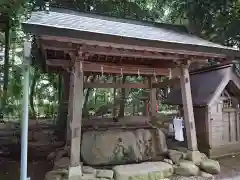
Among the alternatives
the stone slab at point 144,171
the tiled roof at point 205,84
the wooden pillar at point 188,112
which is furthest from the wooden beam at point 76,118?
the tiled roof at point 205,84

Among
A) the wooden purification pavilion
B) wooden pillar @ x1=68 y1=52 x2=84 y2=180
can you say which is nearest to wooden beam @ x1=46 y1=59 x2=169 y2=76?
the wooden purification pavilion

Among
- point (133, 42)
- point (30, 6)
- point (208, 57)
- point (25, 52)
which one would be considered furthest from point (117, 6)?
point (25, 52)

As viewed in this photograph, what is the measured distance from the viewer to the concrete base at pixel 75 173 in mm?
4255

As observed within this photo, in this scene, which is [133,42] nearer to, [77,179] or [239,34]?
[77,179]

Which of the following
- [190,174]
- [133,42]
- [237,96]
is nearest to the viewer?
[133,42]

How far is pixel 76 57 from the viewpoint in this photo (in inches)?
177

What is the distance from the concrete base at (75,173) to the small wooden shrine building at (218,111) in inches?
161

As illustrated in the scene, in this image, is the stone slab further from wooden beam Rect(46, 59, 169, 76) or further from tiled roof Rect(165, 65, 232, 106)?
tiled roof Rect(165, 65, 232, 106)

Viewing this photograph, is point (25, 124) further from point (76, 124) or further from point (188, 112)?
point (188, 112)

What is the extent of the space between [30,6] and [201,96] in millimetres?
5513

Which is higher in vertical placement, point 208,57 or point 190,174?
point 208,57

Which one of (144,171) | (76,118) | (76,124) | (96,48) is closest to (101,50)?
(96,48)

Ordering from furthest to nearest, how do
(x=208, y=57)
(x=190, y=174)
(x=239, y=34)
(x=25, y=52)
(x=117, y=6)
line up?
(x=117, y=6) → (x=239, y=34) → (x=208, y=57) → (x=190, y=174) → (x=25, y=52)

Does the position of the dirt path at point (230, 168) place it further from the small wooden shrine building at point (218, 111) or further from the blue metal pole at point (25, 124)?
the blue metal pole at point (25, 124)
